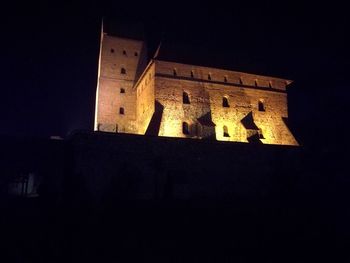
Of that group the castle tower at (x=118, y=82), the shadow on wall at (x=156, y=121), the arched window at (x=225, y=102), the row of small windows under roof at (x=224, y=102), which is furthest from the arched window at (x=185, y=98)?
the castle tower at (x=118, y=82)

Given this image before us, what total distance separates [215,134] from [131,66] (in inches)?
567

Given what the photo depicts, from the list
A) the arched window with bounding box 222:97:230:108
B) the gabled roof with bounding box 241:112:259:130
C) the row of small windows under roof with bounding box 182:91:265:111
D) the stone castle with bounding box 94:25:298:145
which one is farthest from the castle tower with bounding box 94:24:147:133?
the gabled roof with bounding box 241:112:259:130

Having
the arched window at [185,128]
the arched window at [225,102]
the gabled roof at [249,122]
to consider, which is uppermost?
the arched window at [225,102]

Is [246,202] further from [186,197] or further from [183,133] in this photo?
[183,133]

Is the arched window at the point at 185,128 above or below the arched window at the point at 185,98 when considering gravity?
below

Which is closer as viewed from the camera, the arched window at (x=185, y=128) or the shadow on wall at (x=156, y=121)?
the shadow on wall at (x=156, y=121)

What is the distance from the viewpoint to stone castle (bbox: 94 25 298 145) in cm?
2920

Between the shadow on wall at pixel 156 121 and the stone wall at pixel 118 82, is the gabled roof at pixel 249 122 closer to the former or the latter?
the shadow on wall at pixel 156 121

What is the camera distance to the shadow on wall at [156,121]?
2746 cm

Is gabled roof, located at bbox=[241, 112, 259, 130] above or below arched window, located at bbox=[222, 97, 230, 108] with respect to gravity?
below

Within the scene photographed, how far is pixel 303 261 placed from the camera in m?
14.4

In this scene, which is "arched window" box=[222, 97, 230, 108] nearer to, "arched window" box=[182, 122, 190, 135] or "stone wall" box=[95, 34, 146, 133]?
"arched window" box=[182, 122, 190, 135]

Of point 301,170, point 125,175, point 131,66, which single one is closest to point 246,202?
point 301,170

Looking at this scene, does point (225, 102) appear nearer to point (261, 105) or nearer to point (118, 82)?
point (261, 105)
